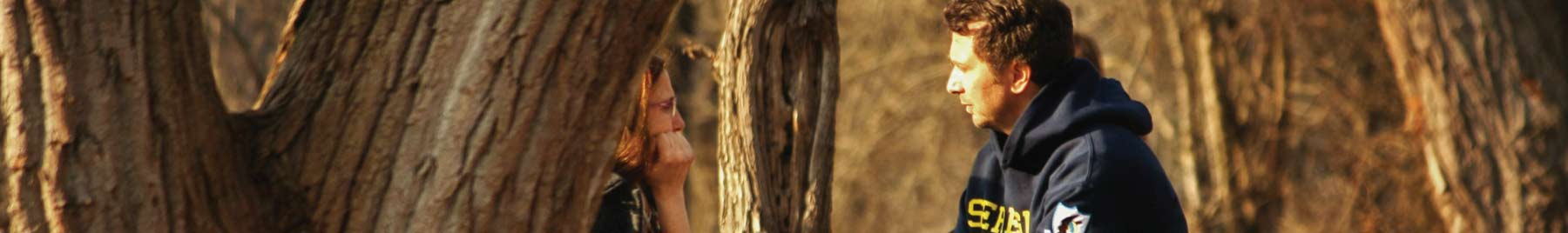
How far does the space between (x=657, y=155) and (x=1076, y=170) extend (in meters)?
0.97

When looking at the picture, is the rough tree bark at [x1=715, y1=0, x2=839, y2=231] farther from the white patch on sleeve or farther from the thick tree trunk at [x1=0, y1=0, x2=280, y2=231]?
the thick tree trunk at [x1=0, y1=0, x2=280, y2=231]

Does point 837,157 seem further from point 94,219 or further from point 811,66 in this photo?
point 94,219

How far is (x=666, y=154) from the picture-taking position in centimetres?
432

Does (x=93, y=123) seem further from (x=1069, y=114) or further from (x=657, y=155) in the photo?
(x=1069, y=114)

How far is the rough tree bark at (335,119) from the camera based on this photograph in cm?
293

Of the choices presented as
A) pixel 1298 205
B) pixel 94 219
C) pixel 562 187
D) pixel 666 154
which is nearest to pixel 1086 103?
pixel 666 154

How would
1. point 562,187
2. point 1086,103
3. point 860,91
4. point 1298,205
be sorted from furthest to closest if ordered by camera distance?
point 860,91 → point 1298,205 → point 1086,103 → point 562,187

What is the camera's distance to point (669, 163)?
433cm

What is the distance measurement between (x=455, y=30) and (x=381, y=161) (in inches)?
8.8

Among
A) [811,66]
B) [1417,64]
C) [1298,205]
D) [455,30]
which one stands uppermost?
[455,30]

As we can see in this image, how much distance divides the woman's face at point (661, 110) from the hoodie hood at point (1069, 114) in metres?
0.71

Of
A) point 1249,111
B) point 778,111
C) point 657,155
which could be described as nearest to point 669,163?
point 657,155

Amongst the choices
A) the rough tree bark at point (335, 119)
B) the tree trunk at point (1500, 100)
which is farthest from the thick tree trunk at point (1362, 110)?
the rough tree bark at point (335, 119)

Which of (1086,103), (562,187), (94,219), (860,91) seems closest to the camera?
(94,219)
